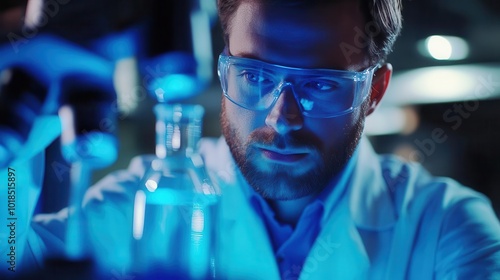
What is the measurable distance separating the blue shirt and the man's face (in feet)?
0.07

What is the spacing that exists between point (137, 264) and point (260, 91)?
1.79 feet

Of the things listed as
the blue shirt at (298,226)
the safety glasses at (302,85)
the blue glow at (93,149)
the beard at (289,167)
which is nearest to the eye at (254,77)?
the safety glasses at (302,85)

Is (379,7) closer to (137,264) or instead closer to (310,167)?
(310,167)

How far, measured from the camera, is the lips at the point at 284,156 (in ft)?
4.99

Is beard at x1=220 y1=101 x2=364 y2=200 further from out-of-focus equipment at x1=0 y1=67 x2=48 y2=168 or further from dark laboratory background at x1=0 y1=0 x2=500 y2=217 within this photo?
out-of-focus equipment at x1=0 y1=67 x2=48 y2=168

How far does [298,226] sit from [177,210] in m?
0.31

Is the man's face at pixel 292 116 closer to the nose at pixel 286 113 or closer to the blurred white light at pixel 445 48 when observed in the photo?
the nose at pixel 286 113

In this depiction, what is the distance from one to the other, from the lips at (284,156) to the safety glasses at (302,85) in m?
0.11

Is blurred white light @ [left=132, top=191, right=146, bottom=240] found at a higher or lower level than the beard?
lower

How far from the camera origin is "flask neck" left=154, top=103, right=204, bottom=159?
1.57 metres

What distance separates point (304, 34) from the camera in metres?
1.50

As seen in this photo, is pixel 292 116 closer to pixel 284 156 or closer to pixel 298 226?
pixel 284 156

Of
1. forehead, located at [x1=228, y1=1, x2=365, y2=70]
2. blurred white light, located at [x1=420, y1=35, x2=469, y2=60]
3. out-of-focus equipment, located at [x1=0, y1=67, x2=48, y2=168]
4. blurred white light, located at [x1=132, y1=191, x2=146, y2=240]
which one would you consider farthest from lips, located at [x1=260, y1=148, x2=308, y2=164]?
out-of-focus equipment, located at [x1=0, y1=67, x2=48, y2=168]

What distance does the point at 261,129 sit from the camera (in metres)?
1.52
